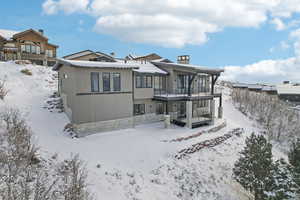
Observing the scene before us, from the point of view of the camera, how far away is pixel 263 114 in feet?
96.8

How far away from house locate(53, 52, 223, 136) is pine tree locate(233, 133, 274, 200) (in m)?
6.83

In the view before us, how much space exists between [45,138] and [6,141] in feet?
10.8

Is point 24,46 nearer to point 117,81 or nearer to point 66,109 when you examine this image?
point 66,109

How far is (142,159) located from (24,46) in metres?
28.8

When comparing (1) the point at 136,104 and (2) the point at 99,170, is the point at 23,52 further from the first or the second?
(2) the point at 99,170

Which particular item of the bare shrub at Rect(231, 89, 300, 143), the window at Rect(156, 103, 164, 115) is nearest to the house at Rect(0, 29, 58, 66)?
the window at Rect(156, 103, 164, 115)

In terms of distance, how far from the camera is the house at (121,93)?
44.9 ft

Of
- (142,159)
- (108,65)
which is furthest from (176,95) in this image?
(142,159)

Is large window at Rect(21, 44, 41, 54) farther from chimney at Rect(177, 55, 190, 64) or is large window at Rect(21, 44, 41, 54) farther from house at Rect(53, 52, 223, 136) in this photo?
chimney at Rect(177, 55, 190, 64)

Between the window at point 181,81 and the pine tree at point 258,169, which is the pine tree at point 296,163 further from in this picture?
the window at point 181,81

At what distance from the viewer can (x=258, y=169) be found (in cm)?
1003

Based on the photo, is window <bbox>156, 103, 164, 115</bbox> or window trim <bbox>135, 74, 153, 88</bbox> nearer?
window trim <bbox>135, 74, 153, 88</bbox>

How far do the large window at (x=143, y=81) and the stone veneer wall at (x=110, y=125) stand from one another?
9.22 feet

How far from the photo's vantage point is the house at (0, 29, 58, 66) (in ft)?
93.9
